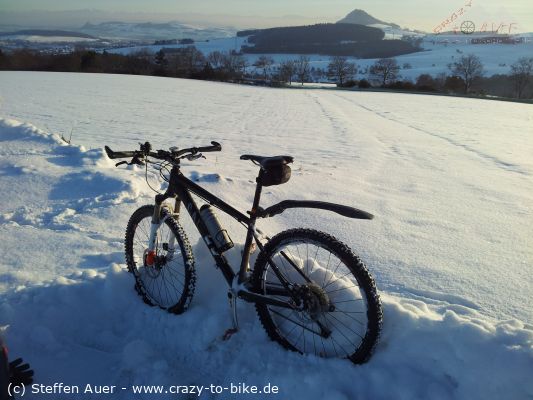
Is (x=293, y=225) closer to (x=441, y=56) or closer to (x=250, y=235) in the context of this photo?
(x=250, y=235)

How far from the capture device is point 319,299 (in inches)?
90.6

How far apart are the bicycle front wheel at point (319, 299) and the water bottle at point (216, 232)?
257mm

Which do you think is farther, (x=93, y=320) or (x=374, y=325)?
(x=93, y=320)

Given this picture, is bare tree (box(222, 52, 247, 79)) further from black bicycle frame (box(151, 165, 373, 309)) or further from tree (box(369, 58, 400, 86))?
black bicycle frame (box(151, 165, 373, 309))

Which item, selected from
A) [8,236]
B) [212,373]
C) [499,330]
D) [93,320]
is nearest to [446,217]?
[499,330]

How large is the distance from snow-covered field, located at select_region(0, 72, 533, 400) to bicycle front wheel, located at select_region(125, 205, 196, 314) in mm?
101

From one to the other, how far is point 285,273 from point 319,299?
28 cm

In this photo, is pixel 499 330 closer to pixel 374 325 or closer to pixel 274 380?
pixel 374 325

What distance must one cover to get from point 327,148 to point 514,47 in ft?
469

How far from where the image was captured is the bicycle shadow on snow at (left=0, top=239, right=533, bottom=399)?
6.73ft

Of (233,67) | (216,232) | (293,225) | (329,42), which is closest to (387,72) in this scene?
(233,67)

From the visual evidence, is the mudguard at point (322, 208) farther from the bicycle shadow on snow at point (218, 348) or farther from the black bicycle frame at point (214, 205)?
the bicycle shadow on snow at point (218, 348)

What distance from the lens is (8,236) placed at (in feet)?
13.7

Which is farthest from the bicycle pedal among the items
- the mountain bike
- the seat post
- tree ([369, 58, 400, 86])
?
tree ([369, 58, 400, 86])
